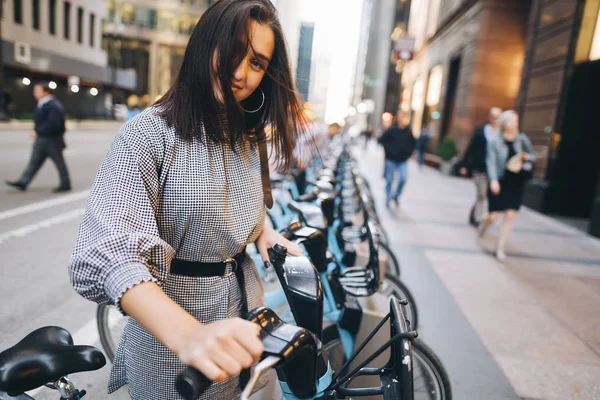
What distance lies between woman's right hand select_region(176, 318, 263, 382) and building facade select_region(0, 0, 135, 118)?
28.9m

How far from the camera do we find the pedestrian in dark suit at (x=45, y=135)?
852 centimetres

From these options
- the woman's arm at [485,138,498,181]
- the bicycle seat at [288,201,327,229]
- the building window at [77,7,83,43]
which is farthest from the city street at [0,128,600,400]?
the building window at [77,7,83,43]

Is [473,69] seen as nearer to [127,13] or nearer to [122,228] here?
[122,228]

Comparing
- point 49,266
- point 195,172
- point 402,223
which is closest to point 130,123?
point 195,172

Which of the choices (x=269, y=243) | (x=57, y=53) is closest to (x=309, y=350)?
(x=269, y=243)

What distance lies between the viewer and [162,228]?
1177 mm

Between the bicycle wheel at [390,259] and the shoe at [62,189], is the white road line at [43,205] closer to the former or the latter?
the shoe at [62,189]

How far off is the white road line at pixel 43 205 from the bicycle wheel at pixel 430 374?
614 cm

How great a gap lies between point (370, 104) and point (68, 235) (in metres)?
48.3

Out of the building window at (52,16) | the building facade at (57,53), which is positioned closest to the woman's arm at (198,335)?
the building facade at (57,53)

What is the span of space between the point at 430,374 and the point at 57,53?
39585 millimetres

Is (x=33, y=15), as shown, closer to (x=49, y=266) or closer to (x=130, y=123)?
(x=49, y=266)

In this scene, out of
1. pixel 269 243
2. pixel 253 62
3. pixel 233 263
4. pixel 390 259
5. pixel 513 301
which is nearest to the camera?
pixel 253 62

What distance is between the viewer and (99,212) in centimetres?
96
